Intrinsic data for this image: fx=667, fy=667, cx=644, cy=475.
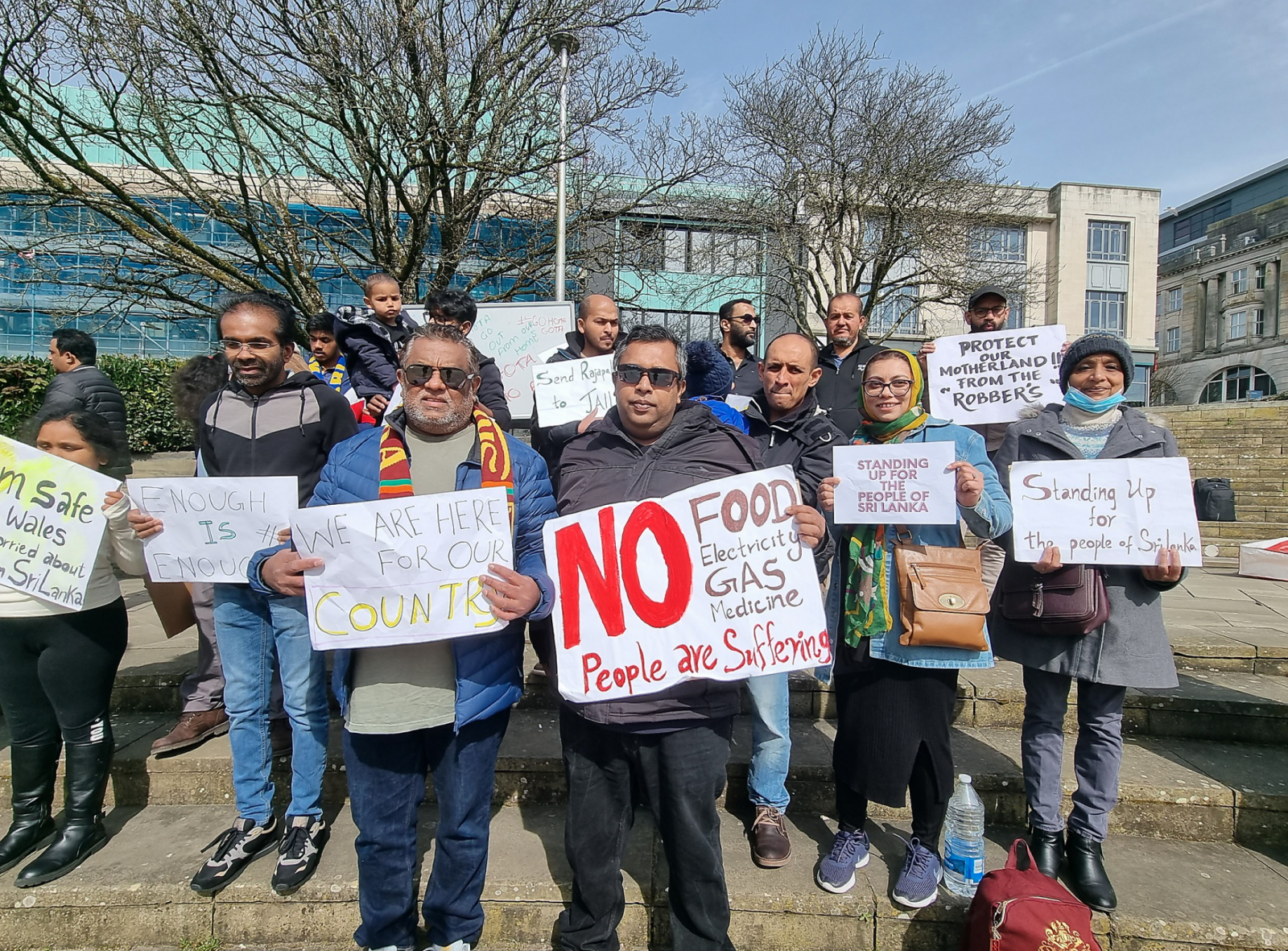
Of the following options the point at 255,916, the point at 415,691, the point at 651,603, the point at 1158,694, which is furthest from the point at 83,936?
the point at 1158,694

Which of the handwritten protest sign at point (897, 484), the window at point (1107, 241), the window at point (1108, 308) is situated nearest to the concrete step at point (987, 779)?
the handwritten protest sign at point (897, 484)

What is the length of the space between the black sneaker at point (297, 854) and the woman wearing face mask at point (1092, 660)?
9.66ft

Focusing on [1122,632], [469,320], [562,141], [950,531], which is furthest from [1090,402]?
[562,141]

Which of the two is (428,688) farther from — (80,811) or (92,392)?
(92,392)

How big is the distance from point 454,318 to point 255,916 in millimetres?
3001

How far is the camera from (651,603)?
2.19 m

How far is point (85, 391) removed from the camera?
145 inches

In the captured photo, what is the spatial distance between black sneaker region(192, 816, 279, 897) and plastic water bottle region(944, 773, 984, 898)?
9.29 feet

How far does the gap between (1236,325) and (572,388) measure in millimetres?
68991

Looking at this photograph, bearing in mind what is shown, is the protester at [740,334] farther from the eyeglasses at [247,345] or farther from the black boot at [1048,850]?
the black boot at [1048,850]

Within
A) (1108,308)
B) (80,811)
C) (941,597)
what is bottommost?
(80,811)

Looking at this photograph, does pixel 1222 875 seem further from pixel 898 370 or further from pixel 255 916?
pixel 255 916

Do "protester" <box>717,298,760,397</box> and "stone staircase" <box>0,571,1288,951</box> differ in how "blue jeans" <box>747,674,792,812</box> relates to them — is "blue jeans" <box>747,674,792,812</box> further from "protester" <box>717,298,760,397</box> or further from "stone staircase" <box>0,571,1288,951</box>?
"protester" <box>717,298,760,397</box>

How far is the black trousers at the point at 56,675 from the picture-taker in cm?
272
